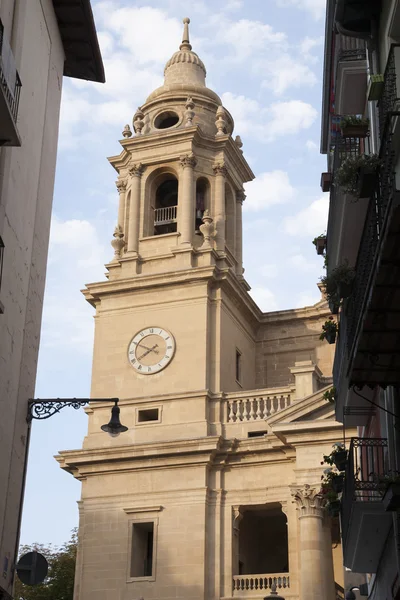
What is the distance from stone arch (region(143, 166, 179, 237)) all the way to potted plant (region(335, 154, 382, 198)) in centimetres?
2532

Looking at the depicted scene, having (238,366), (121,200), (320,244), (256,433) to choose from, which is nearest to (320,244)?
(320,244)

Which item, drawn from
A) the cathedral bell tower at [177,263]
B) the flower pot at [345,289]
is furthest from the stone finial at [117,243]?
the flower pot at [345,289]

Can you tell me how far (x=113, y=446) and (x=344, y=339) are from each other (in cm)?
1770

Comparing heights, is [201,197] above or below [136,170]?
below

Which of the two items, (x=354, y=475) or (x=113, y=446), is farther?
(x=113, y=446)

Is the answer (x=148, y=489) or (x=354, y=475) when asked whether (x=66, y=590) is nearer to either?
(x=148, y=489)

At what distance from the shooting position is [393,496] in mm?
12766

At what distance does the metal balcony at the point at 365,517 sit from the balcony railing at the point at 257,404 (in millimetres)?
15144

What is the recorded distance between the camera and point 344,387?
675 inches

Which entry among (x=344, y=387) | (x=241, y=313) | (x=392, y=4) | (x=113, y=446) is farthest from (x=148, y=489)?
(x=392, y=4)

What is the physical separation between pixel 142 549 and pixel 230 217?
1331cm

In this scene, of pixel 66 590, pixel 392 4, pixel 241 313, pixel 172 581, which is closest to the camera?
pixel 392 4

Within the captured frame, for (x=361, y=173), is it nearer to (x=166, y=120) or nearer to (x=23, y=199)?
(x=23, y=199)

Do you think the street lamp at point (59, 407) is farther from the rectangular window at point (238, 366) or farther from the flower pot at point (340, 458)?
the rectangular window at point (238, 366)
